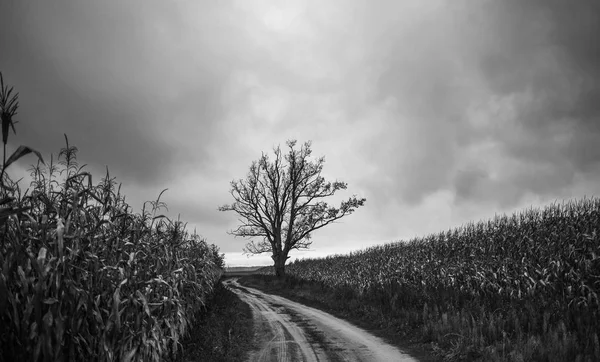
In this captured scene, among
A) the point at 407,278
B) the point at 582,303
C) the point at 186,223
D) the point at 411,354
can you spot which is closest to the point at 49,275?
the point at 186,223

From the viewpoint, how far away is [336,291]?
21.7 meters

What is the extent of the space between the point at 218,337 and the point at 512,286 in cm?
935

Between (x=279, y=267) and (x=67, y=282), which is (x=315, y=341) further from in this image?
(x=279, y=267)

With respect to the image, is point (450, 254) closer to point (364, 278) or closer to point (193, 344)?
point (364, 278)

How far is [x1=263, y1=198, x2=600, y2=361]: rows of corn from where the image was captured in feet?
28.0

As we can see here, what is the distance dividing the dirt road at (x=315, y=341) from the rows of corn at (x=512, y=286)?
1990 mm

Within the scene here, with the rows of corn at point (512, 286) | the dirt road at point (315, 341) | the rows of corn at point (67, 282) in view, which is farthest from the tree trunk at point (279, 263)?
the rows of corn at point (67, 282)

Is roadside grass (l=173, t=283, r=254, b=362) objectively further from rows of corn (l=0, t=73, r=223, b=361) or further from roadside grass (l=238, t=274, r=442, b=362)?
roadside grass (l=238, t=274, r=442, b=362)

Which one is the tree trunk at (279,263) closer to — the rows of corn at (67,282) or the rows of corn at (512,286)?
the rows of corn at (512,286)

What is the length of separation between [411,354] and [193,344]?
18.8 feet

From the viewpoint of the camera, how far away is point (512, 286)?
11.7 meters

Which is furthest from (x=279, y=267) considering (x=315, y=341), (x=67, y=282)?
(x=67, y=282)

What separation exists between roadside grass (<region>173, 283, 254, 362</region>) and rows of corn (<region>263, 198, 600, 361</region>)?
5.75m

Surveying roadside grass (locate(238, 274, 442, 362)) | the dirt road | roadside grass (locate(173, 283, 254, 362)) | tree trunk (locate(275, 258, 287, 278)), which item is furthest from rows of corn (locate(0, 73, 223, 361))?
tree trunk (locate(275, 258, 287, 278))
